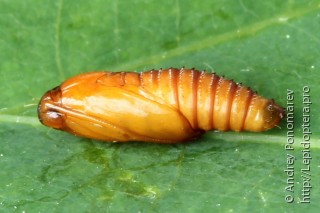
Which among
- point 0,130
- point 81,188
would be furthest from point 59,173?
point 0,130

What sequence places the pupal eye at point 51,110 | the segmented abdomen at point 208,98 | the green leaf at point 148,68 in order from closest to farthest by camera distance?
the green leaf at point 148,68 → the segmented abdomen at point 208,98 → the pupal eye at point 51,110

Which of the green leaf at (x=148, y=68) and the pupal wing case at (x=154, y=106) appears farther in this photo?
the pupal wing case at (x=154, y=106)

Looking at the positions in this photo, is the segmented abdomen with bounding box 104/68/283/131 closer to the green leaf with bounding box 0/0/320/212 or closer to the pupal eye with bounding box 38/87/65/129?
the green leaf with bounding box 0/0/320/212

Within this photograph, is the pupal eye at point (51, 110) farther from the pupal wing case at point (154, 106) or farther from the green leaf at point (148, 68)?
the green leaf at point (148, 68)

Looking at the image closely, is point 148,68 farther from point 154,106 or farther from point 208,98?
point 208,98

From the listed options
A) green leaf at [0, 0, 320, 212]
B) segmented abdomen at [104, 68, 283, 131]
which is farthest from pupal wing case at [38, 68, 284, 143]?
green leaf at [0, 0, 320, 212]

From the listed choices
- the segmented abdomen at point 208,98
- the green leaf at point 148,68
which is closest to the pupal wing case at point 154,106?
the segmented abdomen at point 208,98

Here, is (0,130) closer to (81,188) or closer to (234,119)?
(81,188)
